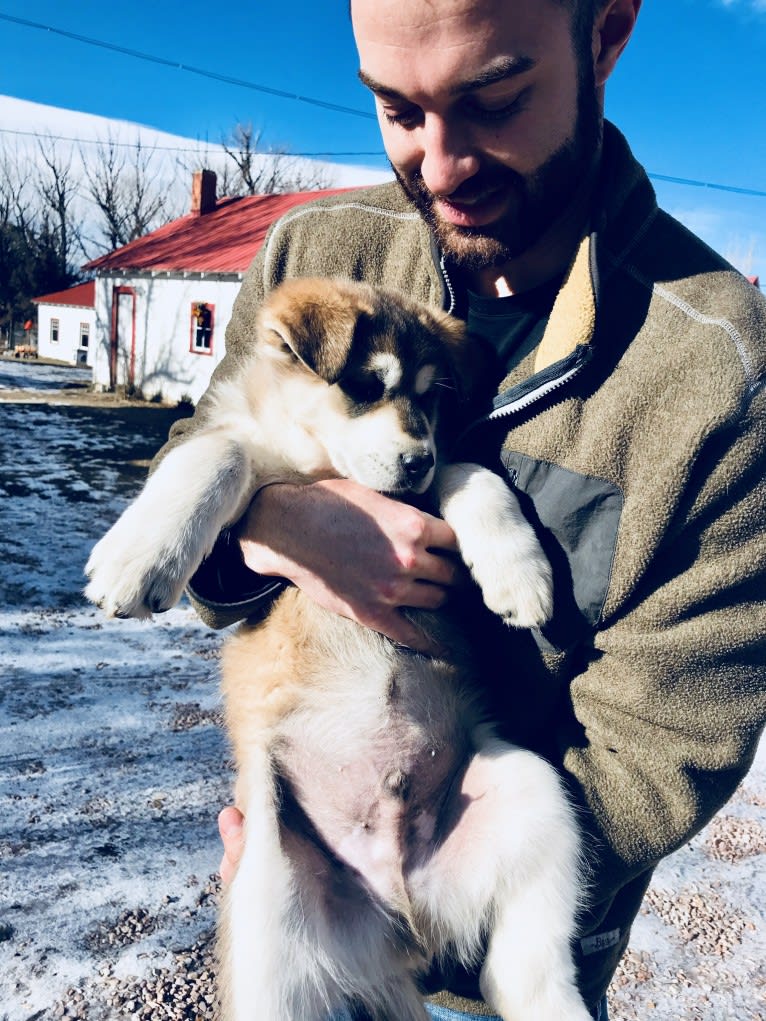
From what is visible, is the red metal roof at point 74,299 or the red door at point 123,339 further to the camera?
the red metal roof at point 74,299

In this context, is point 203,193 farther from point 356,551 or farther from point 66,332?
point 356,551

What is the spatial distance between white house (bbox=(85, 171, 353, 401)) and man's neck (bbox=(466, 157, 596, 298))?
1613 cm

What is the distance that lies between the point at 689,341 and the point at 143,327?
870 inches

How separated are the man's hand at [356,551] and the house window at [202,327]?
18.0 meters

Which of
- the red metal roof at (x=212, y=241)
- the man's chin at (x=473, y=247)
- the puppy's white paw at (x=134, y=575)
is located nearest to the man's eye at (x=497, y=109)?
the man's chin at (x=473, y=247)

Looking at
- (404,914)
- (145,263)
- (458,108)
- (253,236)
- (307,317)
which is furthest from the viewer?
(145,263)

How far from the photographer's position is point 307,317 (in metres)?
2.43

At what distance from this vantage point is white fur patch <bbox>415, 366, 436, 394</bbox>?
8.54ft

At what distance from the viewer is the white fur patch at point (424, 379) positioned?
2602 mm

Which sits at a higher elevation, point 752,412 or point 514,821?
point 752,412

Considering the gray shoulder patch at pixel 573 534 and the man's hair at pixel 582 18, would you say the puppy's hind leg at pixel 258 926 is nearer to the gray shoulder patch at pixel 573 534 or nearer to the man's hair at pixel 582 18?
the gray shoulder patch at pixel 573 534

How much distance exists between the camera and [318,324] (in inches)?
95.3

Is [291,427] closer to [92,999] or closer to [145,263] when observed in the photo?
[92,999]

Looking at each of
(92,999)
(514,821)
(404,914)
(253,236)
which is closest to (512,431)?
(514,821)
